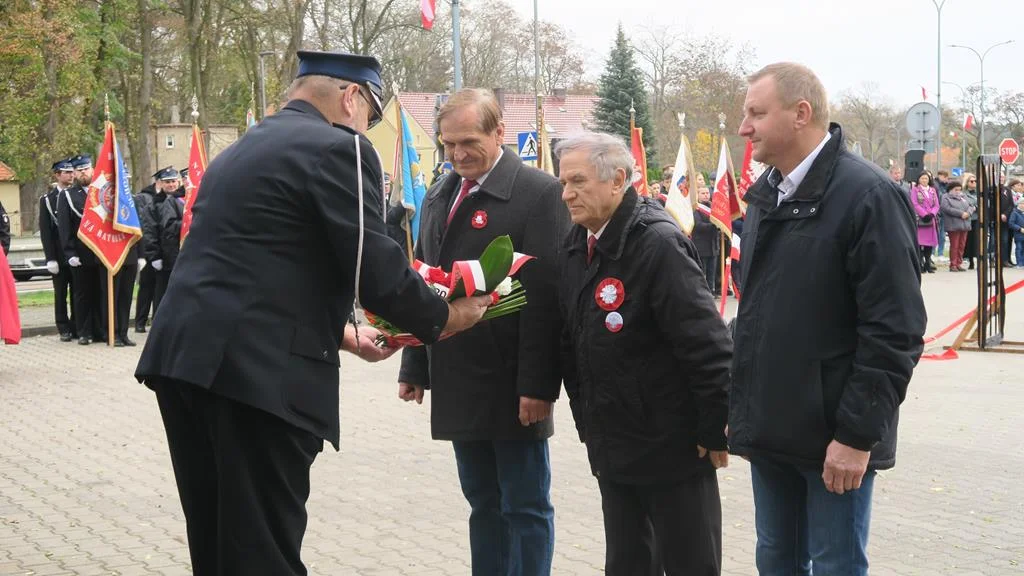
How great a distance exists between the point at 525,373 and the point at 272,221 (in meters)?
1.30

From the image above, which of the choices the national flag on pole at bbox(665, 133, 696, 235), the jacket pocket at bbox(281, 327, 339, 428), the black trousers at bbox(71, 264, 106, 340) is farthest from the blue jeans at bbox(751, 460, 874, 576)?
the national flag on pole at bbox(665, 133, 696, 235)

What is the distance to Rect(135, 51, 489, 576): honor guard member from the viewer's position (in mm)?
3520

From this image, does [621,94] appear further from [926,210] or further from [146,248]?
[146,248]

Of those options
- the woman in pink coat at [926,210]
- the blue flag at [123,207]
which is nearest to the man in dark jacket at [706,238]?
the woman in pink coat at [926,210]

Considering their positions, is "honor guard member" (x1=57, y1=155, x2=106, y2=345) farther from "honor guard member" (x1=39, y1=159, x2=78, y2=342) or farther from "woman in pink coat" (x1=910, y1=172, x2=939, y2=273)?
"woman in pink coat" (x1=910, y1=172, x2=939, y2=273)

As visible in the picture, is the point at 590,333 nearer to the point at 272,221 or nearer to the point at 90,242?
the point at 272,221

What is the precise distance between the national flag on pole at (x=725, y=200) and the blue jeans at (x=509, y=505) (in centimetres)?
1513

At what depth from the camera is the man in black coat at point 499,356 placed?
459cm

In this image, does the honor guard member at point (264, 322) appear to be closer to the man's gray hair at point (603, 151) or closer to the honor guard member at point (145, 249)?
the man's gray hair at point (603, 151)

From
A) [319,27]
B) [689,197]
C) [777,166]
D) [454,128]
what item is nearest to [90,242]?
[689,197]

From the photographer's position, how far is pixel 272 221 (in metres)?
3.56

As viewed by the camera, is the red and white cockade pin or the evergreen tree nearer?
the red and white cockade pin

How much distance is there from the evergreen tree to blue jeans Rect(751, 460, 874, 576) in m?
59.2

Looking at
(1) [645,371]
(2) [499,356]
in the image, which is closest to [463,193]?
(2) [499,356]
